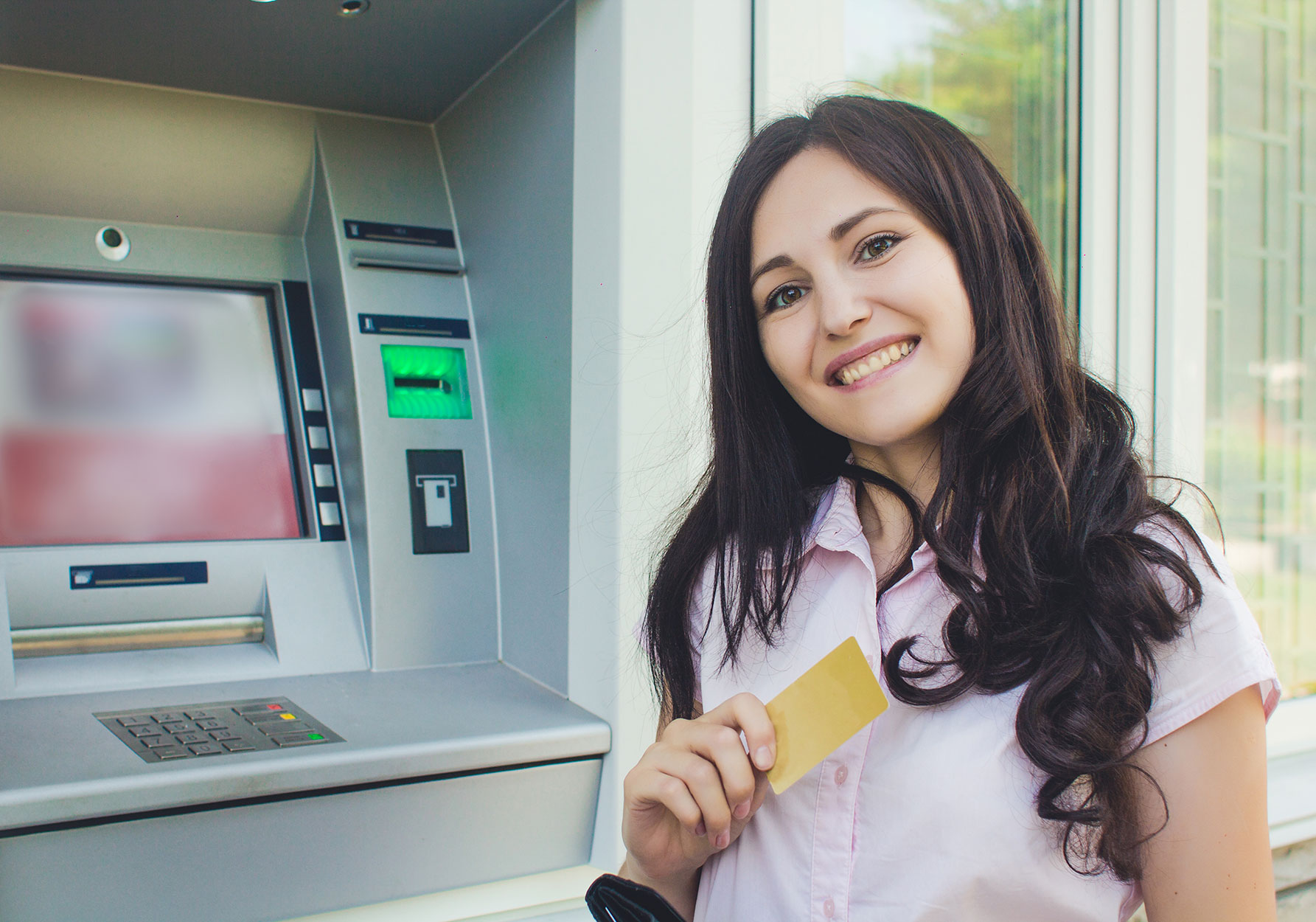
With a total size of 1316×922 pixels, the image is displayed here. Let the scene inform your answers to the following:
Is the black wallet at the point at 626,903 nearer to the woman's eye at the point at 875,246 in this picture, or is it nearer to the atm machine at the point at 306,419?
the atm machine at the point at 306,419

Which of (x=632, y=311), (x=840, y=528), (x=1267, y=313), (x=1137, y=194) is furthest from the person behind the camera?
(x=1267, y=313)

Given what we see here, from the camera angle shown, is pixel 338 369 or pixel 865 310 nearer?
pixel 865 310

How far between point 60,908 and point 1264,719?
130 centimetres

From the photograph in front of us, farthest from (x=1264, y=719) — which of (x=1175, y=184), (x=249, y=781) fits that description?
(x=1175, y=184)

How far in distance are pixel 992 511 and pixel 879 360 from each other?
188 mm

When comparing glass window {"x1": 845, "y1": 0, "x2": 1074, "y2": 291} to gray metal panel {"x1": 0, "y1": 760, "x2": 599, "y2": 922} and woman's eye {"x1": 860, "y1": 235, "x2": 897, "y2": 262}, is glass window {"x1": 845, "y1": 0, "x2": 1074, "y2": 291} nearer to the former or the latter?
woman's eye {"x1": 860, "y1": 235, "x2": 897, "y2": 262}

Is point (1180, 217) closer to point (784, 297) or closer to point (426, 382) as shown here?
point (784, 297)

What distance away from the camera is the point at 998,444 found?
101cm

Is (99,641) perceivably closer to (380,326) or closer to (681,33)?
(380,326)

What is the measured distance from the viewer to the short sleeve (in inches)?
33.3

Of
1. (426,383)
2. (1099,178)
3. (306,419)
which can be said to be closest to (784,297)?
(426,383)

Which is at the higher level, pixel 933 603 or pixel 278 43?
pixel 278 43

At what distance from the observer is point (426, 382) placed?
6.01 feet

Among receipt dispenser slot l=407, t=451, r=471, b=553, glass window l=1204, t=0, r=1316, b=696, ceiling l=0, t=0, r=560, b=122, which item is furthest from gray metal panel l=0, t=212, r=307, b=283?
glass window l=1204, t=0, r=1316, b=696
